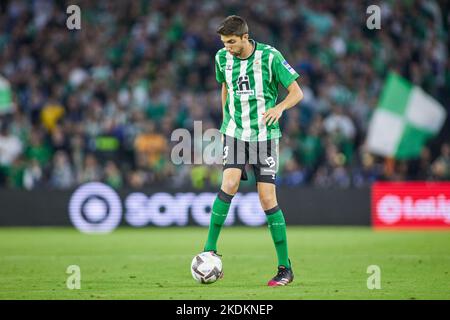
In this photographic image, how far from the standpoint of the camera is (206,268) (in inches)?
350

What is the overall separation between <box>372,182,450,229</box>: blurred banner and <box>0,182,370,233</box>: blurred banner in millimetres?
356

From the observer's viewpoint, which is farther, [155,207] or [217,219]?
[155,207]

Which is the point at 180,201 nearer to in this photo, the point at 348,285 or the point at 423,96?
the point at 423,96

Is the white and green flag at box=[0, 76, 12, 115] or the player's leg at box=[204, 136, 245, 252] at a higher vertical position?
the white and green flag at box=[0, 76, 12, 115]

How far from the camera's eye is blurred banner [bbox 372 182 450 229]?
17.9m

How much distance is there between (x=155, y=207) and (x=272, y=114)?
963cm

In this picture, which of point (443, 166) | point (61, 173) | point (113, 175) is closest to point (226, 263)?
point (113, 175)

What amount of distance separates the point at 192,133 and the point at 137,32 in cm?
407

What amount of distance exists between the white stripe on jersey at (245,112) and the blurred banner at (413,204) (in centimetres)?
941

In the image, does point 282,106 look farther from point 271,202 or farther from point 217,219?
point 217,219

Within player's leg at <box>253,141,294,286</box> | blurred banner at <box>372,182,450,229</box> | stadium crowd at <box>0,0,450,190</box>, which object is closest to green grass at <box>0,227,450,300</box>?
player's leg at <box>253,141,294,286</box>

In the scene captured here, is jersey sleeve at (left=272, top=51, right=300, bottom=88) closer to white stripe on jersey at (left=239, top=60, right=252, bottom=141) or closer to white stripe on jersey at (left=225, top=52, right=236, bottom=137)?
white stripe on jersey at (left=239, top=60, right=252, bottom=141)

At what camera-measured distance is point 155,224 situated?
18094 mm

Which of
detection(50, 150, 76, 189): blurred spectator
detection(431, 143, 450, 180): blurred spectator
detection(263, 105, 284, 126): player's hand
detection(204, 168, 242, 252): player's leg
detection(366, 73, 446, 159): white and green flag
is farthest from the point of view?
detection(366, 73, 446, 159): white and green flag
